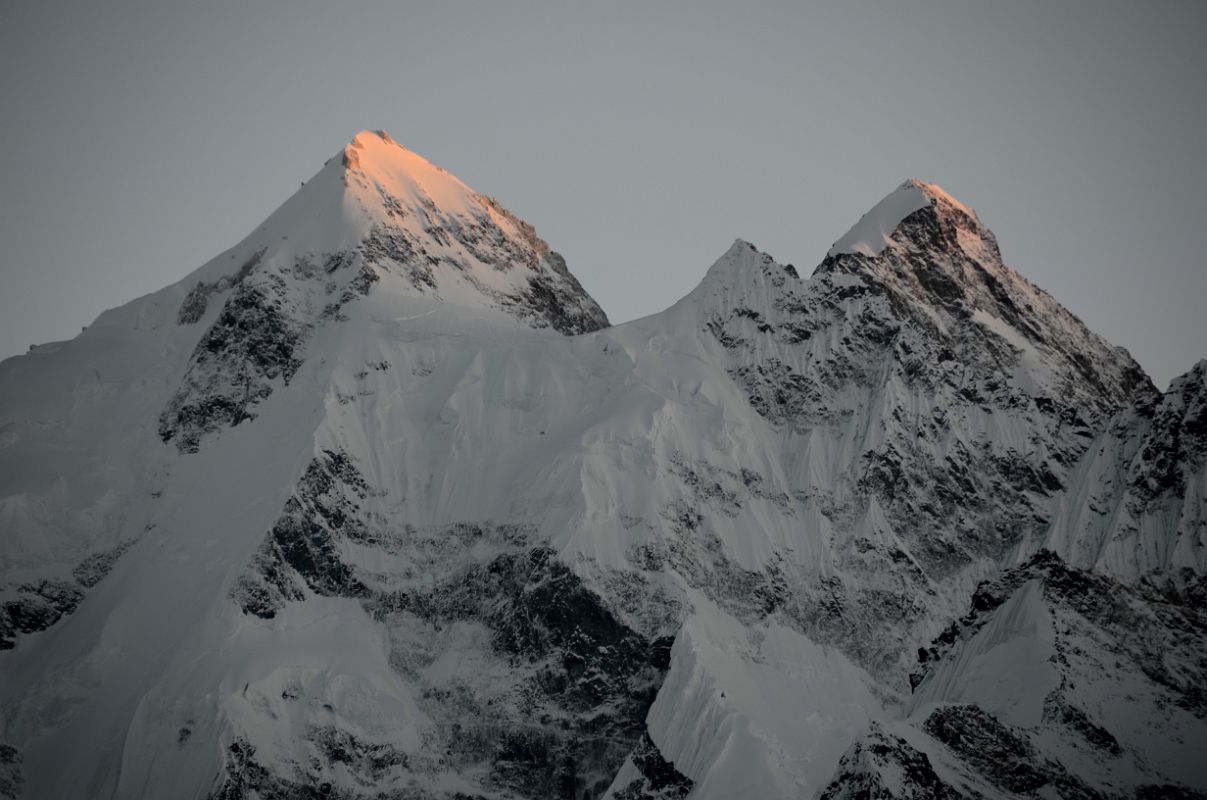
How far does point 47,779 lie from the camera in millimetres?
186000

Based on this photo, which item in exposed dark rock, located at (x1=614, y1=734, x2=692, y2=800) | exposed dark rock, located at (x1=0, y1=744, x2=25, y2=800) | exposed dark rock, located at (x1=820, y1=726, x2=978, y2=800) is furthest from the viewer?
exposed dark rock, located at (x1=0, y1=744, x2=25, y2=800)

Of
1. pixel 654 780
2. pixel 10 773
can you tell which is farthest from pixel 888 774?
pixel 10 773

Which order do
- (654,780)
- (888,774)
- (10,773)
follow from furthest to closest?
(10,773)
(654,780)
(888,774)

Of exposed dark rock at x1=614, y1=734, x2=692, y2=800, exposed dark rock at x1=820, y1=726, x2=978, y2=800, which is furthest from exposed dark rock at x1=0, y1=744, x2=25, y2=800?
exposed dark rock at x1=820, y1=726, x2=978, y2=800

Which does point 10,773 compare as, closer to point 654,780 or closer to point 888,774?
point 654,780

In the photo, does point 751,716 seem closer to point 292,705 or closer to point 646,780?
point 646,780

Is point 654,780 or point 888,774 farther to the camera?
point 654,780

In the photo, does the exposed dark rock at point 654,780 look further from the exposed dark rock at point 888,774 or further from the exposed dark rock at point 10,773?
the exposed dark rock at point 10,773

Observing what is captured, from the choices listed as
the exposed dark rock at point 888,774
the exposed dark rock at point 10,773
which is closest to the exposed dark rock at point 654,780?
the exposed dark rock at point 888,774

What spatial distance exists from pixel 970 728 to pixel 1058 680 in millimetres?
10621

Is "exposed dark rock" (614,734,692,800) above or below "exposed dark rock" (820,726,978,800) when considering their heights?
below

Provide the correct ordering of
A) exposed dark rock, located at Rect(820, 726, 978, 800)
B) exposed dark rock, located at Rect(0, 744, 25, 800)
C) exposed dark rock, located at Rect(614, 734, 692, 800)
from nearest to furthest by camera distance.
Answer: exposed dark rock, located at Rect(820, 726, 978, 800) < exposed dark rock, located at Rect(614, 734, 692, 800) < exposed dark rock, located at Rect(0, 744, 25, 800)

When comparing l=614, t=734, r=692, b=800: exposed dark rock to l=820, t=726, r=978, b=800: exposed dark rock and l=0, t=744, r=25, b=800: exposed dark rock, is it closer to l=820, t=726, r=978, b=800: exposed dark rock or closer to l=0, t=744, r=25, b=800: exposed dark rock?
l=820, t=726, r=978, b=800: exposed dark rock

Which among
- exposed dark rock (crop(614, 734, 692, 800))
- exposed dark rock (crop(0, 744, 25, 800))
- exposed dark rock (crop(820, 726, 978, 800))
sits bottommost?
exposed dark rock (crop(0, 744, 25, 800))
